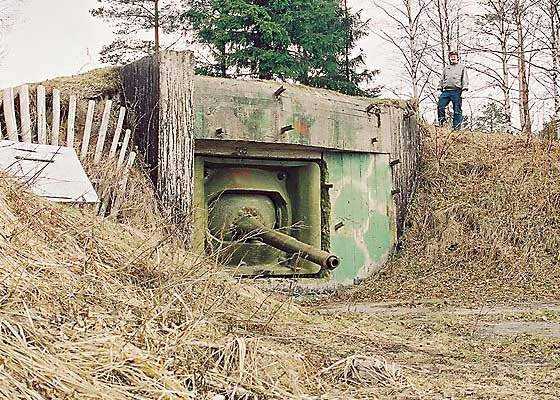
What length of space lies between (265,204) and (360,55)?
14313mm

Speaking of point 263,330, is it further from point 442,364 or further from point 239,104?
point 239,104

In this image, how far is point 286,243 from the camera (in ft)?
28.8

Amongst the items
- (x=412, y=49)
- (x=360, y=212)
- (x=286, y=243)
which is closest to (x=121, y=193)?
(x=286, y=243)

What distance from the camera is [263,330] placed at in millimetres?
4590

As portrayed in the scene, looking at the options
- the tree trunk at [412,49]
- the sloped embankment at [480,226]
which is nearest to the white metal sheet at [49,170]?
the sloped embankment at [480,226]

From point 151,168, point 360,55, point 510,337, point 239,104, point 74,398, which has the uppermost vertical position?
point 360,55

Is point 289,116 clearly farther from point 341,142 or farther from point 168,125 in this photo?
point 168,125

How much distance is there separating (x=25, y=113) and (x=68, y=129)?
0.40m

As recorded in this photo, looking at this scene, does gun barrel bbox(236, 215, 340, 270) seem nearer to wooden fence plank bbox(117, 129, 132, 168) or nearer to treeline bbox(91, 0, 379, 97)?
wooden fence plank bbox(117, 129, 132, 168)

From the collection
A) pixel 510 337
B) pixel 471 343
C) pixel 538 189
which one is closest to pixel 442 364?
pixel 471 343

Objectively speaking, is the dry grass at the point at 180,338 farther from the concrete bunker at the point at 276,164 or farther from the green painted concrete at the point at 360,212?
the green painted concrete at the point at 360,212

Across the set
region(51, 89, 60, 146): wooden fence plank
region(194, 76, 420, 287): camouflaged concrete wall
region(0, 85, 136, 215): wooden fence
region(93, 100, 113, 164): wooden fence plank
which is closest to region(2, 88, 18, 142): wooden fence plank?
region(0, 85, 136, 215): wooden fence

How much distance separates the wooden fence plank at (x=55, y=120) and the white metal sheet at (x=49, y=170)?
1.52 feet

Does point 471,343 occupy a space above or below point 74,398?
below
